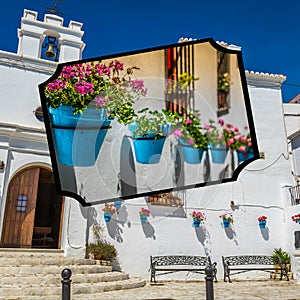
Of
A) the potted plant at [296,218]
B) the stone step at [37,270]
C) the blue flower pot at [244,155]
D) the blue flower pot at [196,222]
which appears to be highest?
the blue flower pot at [244,155]

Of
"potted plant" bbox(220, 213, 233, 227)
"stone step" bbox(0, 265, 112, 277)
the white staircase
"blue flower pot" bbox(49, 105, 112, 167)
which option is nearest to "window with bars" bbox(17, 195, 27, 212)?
the white staircase

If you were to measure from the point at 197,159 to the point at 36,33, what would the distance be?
8824 millimetres

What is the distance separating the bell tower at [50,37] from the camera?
403 inches

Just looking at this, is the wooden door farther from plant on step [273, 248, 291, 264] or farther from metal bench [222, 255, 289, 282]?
plant on step [273, 248, 291, 264]

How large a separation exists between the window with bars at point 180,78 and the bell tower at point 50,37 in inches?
308

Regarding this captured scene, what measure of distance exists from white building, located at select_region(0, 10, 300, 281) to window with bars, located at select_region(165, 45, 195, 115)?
5108 mm

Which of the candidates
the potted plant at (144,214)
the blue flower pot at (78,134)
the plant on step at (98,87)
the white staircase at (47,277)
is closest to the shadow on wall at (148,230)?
the potted plant at (144,214)

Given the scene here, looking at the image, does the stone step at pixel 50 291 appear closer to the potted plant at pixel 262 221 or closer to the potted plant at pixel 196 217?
the potted plant at pixel 196 217

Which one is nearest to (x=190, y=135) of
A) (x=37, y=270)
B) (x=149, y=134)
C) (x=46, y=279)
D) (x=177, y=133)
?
(x=177, y=133)

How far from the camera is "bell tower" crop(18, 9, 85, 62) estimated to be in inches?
403

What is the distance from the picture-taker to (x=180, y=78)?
3322mm

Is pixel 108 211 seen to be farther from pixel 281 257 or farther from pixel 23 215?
pixel 281 257

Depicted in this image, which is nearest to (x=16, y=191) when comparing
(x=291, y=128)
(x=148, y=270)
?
(x=148, y=270)

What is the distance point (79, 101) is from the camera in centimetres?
354
